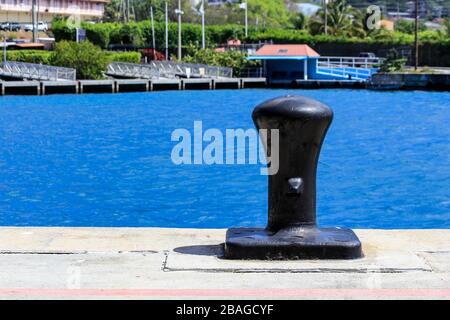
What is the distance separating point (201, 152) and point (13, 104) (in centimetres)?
2580

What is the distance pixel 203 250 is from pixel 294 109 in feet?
4.62

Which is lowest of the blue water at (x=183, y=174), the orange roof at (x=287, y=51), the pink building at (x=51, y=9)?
the blue water at (x=183, y=174)

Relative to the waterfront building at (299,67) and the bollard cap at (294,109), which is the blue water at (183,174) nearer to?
the bollard cap at (294,109)

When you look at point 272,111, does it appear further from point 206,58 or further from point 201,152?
point 206,58

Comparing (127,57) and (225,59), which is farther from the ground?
(127,57)

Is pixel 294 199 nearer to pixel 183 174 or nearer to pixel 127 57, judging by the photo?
pixel 183 174

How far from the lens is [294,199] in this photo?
7457 mm

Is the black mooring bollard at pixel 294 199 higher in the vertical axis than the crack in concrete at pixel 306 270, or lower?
higher

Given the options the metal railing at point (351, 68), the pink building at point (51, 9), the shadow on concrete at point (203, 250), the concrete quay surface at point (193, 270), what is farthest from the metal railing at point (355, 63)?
the shadow on concrete at point (203, 250)

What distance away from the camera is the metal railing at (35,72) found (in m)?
64.9

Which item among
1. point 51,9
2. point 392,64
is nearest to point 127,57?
point 392,64

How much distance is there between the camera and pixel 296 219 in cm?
744

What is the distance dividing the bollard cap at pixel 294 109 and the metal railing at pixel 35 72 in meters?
58.6

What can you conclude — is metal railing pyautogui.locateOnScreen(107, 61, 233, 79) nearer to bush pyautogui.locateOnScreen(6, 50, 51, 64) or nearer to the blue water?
bush pyautogui.locateOnScreen(6, 50, 51, 64)
